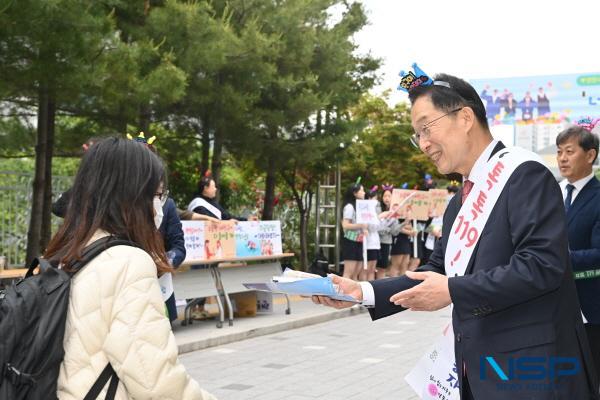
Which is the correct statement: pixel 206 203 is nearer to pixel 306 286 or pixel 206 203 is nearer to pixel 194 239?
pixel 194 239

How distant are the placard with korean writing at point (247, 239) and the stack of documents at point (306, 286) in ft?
26.0

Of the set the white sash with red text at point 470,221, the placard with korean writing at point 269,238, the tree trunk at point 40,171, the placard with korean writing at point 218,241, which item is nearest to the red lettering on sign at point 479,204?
the white sash with red text at point 470,221

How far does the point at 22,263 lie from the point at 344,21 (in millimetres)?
8639

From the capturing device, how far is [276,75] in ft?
46.5

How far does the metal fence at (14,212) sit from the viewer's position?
11.6 m

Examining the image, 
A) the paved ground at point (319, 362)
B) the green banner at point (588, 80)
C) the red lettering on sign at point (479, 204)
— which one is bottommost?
the paved ground at point (319, 362)

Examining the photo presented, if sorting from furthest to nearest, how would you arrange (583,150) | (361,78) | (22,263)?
(361,78), (22,263), (583,150)

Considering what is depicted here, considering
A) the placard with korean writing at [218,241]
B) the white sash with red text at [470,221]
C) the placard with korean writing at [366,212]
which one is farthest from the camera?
the placard with korean writing at [366,212]

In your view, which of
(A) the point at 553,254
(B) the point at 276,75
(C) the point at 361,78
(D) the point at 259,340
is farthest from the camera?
(C) the point at 361,78

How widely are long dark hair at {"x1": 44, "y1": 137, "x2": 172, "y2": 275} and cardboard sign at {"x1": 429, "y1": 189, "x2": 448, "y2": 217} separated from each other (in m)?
14.3

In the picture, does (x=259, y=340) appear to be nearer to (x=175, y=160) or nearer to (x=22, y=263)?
(x=22, y=263)

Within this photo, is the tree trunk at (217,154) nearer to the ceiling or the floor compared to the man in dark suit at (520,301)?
nearer to the ceiling

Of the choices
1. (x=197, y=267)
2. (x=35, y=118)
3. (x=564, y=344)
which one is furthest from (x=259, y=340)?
(x=564, y=344)

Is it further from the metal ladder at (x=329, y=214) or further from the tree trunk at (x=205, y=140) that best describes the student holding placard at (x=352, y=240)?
the tree trunk at (x=205, y=140)
